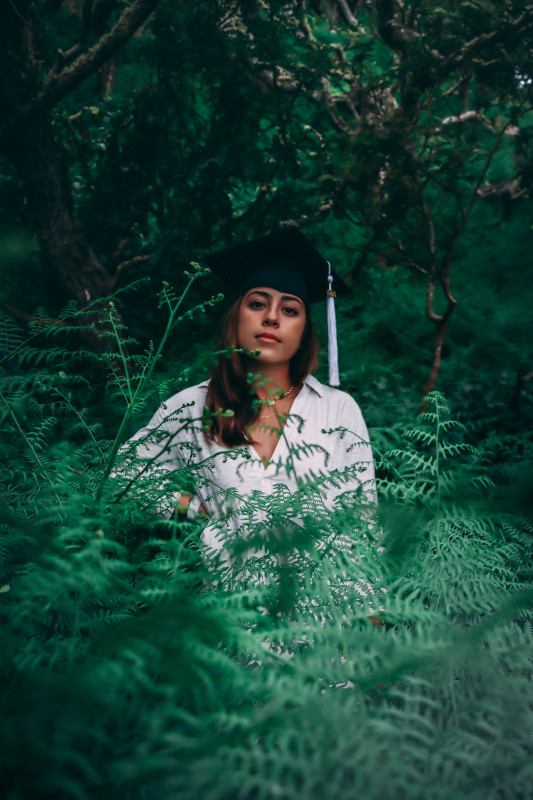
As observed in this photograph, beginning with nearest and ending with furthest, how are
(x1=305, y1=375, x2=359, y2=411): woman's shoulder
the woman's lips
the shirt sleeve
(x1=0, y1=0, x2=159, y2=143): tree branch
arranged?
the shirt sleeve
the woman's lips
(x1=305, y1=375, x2=359, y2=411): woman's shoulder
(x1=0, y1=0, x2=159, y2=143): tree branch

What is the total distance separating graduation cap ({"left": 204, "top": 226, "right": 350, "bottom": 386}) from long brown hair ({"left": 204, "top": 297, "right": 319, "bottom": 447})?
0.28 ft

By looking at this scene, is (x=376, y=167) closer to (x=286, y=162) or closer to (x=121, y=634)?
(x=286, y=162)

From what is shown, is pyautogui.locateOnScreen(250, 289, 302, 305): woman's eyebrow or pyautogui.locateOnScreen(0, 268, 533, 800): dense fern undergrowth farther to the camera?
pyautogui.locateOnScreen(250, 289, 302, 305): woman's eyebrow

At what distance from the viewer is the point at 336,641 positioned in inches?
20.3

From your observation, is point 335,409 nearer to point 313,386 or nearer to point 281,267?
point 313,386

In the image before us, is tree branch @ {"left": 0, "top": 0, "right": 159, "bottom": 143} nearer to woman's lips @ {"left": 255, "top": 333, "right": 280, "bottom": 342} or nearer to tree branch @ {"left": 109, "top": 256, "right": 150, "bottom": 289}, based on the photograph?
tree branch @ {"left": 109, "top": 256, "right": 150, "bottom": 289}

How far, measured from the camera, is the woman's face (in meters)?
1.50

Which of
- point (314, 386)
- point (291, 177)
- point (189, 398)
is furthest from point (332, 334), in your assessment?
point (291, 177)

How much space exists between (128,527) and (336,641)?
420mm

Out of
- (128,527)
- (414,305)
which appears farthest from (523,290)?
(128,527)

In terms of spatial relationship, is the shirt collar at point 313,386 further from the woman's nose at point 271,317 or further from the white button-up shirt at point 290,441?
the woman's nose at point 271,317

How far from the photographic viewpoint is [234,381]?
1.56 meters

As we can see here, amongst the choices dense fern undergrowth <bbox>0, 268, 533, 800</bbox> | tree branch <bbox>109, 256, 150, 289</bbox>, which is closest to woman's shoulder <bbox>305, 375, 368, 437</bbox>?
dense fern undergrowth <bbox>0, 268, 533, 800</bbox>

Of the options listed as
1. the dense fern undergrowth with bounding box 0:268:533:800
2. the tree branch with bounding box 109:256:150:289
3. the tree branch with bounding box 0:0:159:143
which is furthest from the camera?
the tree branch with bounding box 109:256:150:289
